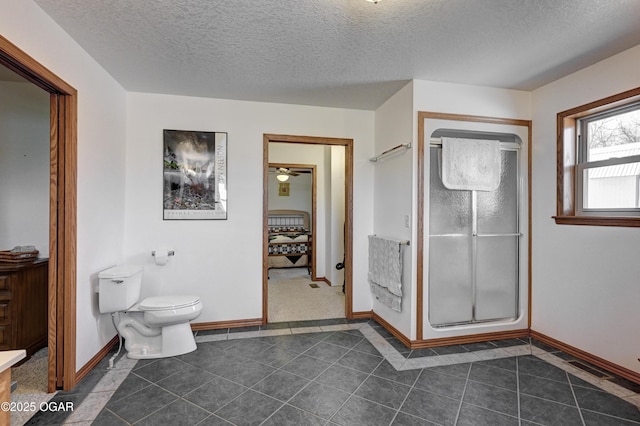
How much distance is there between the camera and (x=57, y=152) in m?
2.17

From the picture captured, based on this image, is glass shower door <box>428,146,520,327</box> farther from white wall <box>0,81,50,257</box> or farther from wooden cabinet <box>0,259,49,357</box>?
white wall <box>0,81,50,257</box>

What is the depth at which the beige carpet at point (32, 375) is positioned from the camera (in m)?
2.18

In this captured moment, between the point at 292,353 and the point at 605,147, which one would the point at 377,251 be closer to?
the point at 292,353

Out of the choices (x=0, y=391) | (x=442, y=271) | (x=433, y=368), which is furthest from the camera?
(x=442, y=271)

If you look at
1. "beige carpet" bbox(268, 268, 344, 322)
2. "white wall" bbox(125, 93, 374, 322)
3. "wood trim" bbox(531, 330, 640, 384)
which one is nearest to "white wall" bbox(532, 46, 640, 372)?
"wood trim" bbox(531, 330, 640, 384)

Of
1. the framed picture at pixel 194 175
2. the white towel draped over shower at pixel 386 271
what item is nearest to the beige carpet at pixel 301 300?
the white towel draped over shower at pixel 386 271

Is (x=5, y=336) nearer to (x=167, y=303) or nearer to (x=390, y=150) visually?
(x=167, y=303)

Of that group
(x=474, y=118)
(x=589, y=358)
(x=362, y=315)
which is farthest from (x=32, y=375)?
(x=589, y=358)

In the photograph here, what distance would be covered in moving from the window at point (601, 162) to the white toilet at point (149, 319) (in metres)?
3.46

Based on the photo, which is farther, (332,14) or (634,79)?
(634,79)

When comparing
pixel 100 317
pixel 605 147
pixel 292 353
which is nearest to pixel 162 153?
pixel 100 317

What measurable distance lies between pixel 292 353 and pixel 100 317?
166 centimetres

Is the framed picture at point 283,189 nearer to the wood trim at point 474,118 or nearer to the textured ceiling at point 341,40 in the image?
the textured ceiling at point 341,40

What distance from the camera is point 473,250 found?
120 inches
